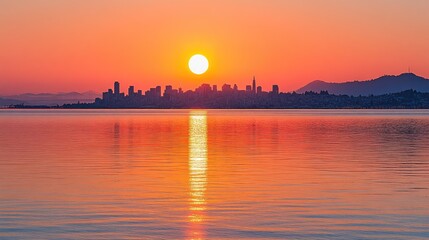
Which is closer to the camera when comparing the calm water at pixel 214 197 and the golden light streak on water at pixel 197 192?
the calm water at pixel 214 197

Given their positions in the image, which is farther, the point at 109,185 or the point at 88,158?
the point at 88,158

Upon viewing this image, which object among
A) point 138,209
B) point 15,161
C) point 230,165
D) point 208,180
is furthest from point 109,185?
point 15,161

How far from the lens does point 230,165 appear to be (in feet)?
132

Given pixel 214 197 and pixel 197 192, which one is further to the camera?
pixel 197 192

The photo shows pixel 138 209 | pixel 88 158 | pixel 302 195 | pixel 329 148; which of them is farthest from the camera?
pixel 329 148

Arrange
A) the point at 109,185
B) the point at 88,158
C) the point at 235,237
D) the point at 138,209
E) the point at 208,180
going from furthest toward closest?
the point at 88,158 → the point at 208,180 → the point at 109,185 → the point at 138,209 → the point at 235,237

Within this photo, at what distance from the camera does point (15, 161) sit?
4231 cm

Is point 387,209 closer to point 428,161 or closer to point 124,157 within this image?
point 428,161

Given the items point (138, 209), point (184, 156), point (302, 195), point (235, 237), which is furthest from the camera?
point (184, 156)

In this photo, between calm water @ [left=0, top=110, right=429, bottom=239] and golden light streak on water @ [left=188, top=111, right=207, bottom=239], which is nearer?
calm water @ [left=0, top=110, right=429, bottom=239]

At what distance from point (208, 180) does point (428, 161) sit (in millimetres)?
16355

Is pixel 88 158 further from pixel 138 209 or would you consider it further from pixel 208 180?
pixel 138 209

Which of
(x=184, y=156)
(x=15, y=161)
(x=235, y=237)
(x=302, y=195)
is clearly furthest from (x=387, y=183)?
(x=15, y=161)

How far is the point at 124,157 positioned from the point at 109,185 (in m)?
Answer: 16.6
